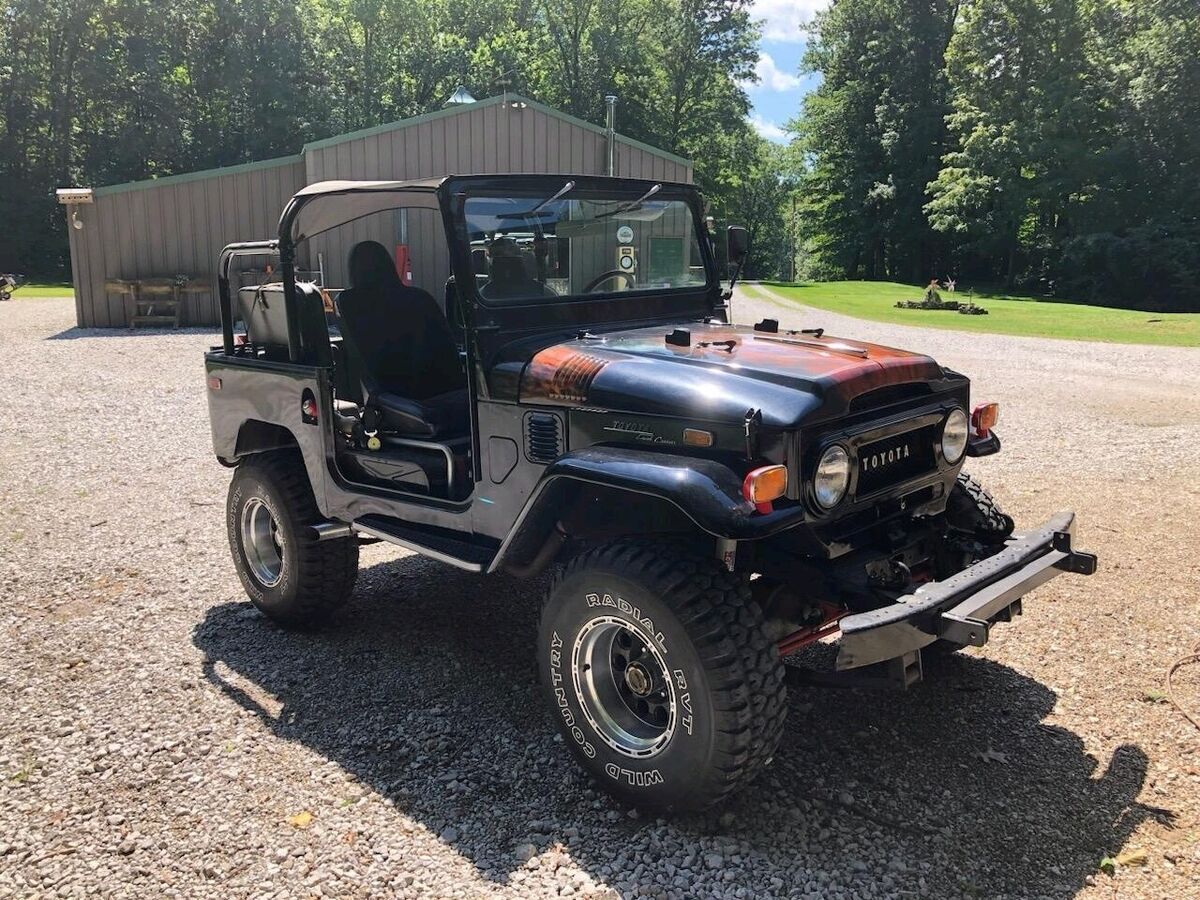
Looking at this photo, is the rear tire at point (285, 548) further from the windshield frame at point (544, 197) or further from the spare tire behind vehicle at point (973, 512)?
the spare tire behind vehicle at point (973, 512)

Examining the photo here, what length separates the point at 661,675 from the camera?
10.3 ft

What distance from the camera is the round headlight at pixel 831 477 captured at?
308cm

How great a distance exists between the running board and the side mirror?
2.10 meters

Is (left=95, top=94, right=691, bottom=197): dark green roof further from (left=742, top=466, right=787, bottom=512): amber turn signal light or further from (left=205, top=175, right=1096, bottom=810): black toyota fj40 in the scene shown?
(left=742, top=466, right=787, bottom=512): amber turn signal light

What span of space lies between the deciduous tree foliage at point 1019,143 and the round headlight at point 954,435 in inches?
1289

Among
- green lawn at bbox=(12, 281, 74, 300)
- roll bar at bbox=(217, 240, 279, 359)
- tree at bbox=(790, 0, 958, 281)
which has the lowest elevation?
green lawn at bbox=(12, 281, 74, 300)

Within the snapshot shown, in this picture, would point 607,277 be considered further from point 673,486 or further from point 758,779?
point 758,779

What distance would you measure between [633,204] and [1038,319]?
21.7 m

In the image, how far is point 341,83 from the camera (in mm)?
41000

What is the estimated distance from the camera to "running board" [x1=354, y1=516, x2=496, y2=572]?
12.2 feet

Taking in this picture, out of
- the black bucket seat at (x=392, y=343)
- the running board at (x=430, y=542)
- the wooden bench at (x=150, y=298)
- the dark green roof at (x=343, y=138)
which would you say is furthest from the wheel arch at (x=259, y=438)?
the wooden bench at (x=150, y=298)

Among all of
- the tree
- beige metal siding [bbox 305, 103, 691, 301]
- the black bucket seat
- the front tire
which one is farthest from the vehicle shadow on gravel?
the tree

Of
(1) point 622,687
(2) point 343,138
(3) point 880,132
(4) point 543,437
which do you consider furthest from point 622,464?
(3) point 880,132

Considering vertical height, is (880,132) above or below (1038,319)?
above
